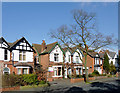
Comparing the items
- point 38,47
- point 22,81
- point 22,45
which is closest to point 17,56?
point 22,45

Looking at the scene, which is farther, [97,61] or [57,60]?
[97,61]

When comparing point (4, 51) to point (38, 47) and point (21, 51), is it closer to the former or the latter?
point (21, 51)

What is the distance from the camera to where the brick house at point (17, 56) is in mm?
24594

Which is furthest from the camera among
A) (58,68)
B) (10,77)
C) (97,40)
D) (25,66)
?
(58,68)

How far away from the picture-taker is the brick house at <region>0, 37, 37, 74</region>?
968 inches

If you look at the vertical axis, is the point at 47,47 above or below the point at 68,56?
above

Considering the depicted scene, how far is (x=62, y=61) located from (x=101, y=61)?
17276 millimetres

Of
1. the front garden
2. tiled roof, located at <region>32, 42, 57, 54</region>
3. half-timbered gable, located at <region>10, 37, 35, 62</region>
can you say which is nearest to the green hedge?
the front garden

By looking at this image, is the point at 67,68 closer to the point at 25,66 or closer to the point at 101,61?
the point at 25,66

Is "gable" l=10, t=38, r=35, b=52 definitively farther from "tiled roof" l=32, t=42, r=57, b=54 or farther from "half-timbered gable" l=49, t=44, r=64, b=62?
"half-timbered gable" l=49, t=44, r=64, b=62

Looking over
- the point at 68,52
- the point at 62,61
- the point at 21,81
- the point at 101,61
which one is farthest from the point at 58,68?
the point at 101,61

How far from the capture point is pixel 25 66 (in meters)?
26.4

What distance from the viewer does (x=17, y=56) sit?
26406 mm

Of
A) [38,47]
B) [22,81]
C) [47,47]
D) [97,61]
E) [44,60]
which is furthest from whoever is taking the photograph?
[97,61]
